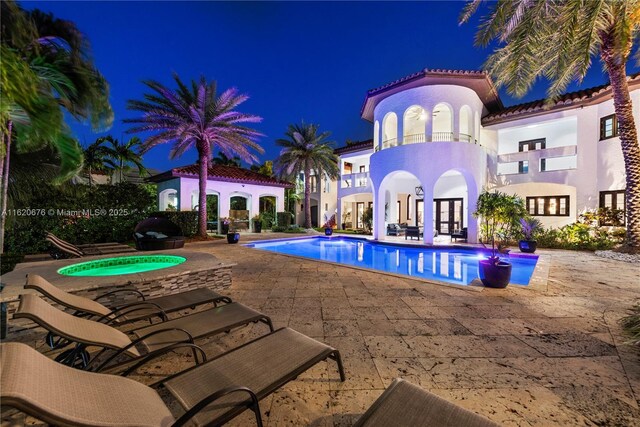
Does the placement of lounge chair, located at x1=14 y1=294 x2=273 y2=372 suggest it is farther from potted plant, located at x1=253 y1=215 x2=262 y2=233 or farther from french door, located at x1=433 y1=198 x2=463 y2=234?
french door, located at x1=433 y1=198 x2=463 y2=234

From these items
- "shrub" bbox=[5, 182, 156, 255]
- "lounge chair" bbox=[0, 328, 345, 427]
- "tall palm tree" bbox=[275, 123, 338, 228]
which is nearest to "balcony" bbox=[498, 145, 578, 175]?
"tall palm tree" bbox=[275, 123, 338, 228]

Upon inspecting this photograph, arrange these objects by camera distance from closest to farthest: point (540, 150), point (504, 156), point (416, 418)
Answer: point (416, 418) → point (540, 150) → point (504, 156)

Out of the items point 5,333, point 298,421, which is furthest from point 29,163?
point 298,421

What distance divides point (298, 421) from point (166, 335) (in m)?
1.87

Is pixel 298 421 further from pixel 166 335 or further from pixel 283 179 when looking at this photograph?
pixel 283 179

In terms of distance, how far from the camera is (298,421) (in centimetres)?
237

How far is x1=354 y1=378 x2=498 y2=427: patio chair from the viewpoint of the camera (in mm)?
1792

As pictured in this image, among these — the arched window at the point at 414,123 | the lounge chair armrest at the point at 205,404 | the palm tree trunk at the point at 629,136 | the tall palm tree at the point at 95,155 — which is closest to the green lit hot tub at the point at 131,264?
the lounge chair armrest at the point at 205,404

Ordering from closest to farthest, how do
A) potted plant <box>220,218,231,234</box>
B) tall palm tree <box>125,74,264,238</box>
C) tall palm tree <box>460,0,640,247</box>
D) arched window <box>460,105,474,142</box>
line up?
1. tall palm tree <box>460,0,640,247</box>
2. tall palm tree <box>125,74,264,238</box>
3. arched window <box>460,105,474,142</box>
4. potted plant <box>220,218,231,234</box>

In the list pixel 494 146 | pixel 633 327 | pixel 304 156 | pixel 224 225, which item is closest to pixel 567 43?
pixel 633 327

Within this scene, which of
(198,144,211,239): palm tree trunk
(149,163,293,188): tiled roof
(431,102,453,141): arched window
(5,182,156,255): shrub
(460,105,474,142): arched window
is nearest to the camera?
(5,182,156,255): shrub

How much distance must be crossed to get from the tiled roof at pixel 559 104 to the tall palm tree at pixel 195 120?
50.9 ft

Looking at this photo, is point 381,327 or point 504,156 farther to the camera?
point 504,156

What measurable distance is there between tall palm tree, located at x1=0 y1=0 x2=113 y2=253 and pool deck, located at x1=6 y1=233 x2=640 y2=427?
17.7 ft
